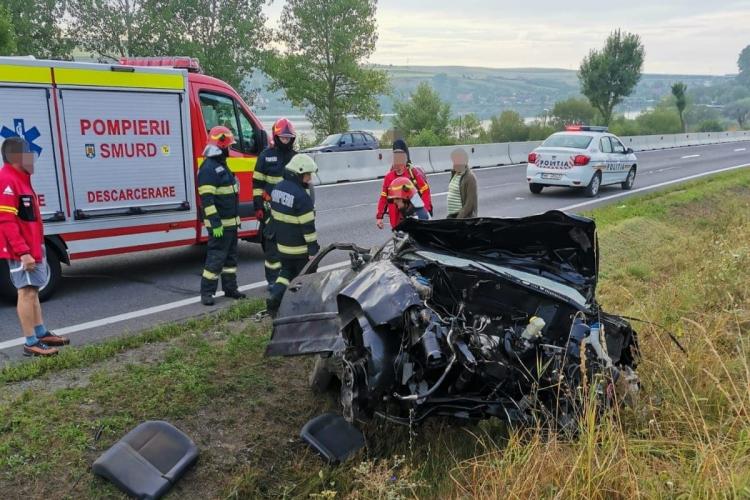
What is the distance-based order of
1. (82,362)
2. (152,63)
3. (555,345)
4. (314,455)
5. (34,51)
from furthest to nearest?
(34,51) < (152,63) < (82,362) < (314,455) < (555,345)

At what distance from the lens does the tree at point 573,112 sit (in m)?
47.3

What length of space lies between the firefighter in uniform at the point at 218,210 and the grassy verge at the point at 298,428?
62 centimetres

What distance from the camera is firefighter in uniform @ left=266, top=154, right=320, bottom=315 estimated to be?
210 inches

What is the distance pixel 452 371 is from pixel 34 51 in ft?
108

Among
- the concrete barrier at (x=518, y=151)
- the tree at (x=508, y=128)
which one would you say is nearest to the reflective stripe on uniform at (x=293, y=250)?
the concrete barrier at (x=518, y=151)

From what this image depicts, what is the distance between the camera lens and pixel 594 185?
15117 mm

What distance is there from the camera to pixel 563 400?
317 cm

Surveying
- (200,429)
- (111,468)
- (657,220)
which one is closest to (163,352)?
(200,429)

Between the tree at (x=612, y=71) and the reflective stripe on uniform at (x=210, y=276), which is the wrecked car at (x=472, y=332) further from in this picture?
the tree at (x=612, y=71)

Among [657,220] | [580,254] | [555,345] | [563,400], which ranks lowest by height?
[657,220]

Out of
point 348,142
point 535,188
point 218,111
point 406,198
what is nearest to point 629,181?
Result: point 535,188

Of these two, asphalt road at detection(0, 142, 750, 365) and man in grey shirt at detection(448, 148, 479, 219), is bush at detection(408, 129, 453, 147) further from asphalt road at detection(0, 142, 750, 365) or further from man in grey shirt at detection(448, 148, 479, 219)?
man in grey shirt at detection(448, 148, 479, 219)

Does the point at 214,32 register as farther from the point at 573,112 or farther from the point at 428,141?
the point at 573,112

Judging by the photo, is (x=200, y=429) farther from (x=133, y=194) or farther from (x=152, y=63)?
(x=152, y=63)
